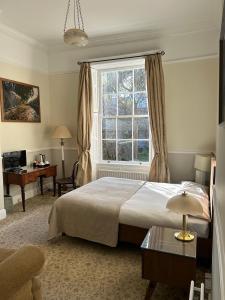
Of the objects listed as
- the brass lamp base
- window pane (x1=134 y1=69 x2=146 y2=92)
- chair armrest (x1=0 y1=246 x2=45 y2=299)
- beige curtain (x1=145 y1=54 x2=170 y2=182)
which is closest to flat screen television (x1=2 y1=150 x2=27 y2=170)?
beige curtain (x1=145 y1=54 x2=170 y2=182)

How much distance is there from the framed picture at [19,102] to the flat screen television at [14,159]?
0.62 meters

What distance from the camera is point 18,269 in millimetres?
1312

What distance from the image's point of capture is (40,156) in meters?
4.75

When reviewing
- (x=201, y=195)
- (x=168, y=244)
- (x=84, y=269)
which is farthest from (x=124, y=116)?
(x=168, y=244)

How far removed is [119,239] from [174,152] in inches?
85.9

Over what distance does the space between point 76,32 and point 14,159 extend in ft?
8.61

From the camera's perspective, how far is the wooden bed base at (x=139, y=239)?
231 cm

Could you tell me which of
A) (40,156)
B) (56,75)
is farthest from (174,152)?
(56,75)

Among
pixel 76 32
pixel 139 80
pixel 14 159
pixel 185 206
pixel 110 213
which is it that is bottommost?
pixel 110 213

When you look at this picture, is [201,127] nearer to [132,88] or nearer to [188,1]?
[132,88]

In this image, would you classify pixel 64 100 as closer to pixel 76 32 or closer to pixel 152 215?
pixel 76 32

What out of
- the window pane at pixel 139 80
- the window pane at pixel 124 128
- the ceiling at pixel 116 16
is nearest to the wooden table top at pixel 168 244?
the window pane at pixel 124 128

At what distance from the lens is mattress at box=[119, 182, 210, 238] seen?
233 cm

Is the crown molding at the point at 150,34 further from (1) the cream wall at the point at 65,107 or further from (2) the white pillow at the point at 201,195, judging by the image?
(2) the white pillow at the point at 201,195
